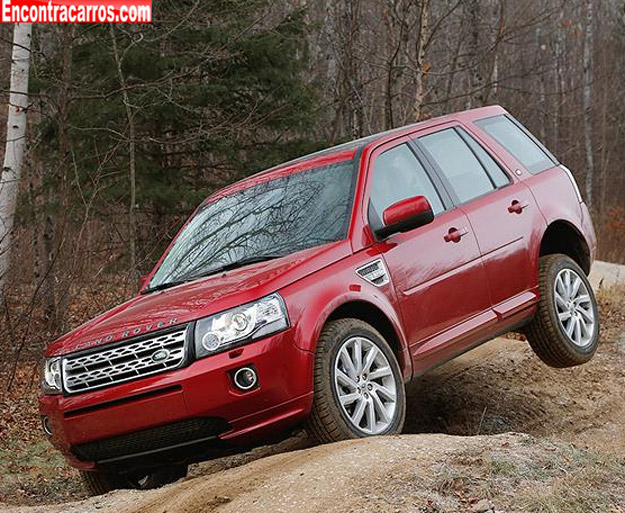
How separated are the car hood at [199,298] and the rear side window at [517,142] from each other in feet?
8.04

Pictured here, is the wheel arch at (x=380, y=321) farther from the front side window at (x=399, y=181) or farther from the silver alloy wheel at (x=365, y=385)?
the front side window at (x=399, y=181)

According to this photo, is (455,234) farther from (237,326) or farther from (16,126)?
(16,126)

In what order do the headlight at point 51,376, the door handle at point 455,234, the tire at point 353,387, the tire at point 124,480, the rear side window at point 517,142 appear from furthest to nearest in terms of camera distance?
1. the rear side window at point 517,142
2. the door handle at point 455,234
3. the tire at point 124,480
4. the headlight at point 51,376
5. the tire at point 353,387

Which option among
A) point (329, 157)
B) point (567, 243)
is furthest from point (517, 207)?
point (329, 157)

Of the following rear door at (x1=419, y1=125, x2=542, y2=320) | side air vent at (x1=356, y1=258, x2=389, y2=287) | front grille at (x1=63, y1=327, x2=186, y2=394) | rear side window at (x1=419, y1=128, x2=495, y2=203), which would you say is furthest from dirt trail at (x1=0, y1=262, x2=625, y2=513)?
rear side window at (x1=419, y1=128, x2=495, y2=203)

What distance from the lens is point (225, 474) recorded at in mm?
5023

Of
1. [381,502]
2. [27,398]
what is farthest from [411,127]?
[27,398]

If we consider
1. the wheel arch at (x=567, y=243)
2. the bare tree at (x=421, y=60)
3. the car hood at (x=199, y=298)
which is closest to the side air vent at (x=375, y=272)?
the car hood at (x=199, y=298)

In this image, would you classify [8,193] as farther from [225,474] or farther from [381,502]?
[381,502]

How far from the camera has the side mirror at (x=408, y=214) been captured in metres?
6.01

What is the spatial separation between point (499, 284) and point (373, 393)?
1.83 meters

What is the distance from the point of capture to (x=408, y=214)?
6.01 m

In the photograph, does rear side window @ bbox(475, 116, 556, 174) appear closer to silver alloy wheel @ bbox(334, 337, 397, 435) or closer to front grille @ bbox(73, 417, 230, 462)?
silver alloy wheel @ bbox(334, 337, 397, 435)

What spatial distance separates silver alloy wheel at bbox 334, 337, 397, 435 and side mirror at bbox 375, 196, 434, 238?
80 centimetres
